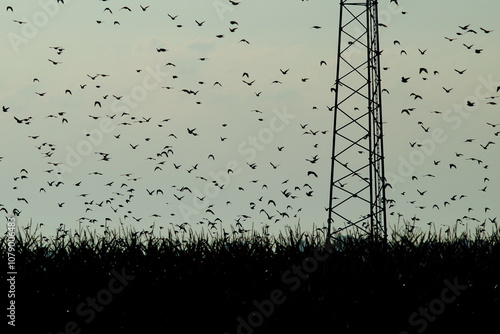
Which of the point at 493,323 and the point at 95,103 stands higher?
the point at 95,103

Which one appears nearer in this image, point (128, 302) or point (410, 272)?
point (128, 302)

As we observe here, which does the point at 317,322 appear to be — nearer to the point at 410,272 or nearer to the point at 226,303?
the point at 226,303

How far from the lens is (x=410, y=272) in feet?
71.5

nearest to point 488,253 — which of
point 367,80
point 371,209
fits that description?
point 371,209

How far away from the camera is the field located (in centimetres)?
1938

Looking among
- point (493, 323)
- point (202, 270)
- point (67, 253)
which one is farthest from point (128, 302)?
point (493, 323)

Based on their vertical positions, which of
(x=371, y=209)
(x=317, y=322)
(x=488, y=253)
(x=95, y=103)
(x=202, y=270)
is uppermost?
(x=95, y=103)

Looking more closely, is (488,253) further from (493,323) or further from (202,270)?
(202,270)

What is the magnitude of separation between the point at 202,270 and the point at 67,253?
13.0 ft

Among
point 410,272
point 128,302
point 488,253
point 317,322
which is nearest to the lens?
point 317,322

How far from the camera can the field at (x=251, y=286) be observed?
1938 cm

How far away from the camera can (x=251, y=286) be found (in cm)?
2073

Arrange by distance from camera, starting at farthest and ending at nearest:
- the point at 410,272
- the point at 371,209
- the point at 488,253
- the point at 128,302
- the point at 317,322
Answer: the point at 371,209 < the point at 488,253 < the point at 410,272 < the point at 128,302 < the point at 317,322

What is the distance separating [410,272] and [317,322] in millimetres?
3963
